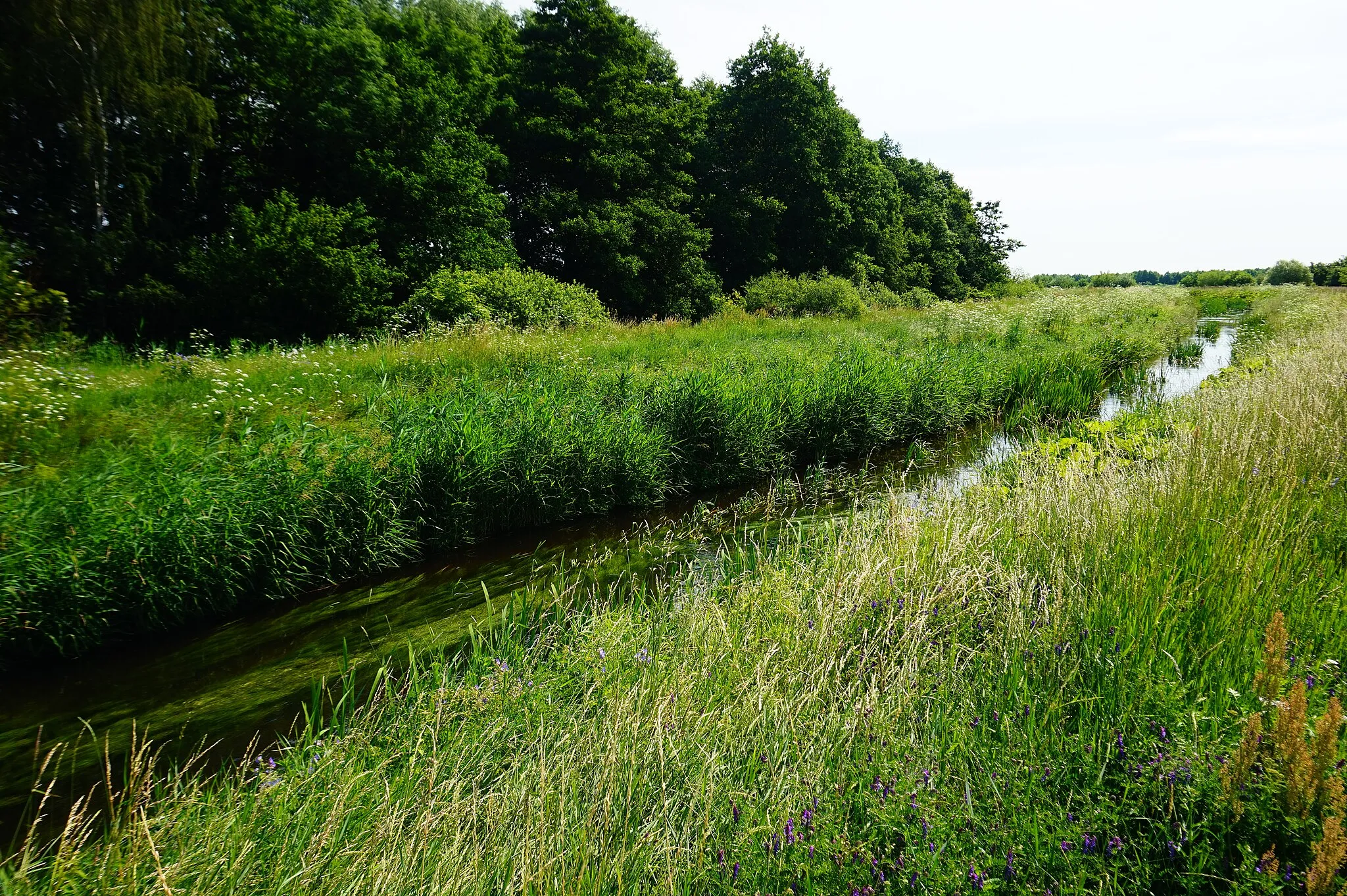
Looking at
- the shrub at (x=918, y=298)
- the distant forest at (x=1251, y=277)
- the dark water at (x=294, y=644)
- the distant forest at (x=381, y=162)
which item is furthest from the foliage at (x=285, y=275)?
the distant forest at (x=1251, y=277)

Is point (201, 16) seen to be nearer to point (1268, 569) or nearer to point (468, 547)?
point (468, 547)

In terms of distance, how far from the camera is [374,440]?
22.6 feet

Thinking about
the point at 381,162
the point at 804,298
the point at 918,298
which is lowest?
the point at 804,298

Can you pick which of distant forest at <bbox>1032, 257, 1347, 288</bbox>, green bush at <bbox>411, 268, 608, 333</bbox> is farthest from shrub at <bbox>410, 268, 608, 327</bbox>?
distant forest at <bbox>1032, 257, 1347, 288</bbox>

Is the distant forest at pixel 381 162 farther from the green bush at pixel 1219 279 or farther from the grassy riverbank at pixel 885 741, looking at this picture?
the green bush at pixel 1219 279

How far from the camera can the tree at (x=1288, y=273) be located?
52.6 metres

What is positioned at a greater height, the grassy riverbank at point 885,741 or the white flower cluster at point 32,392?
the white flower cluster at point 32,392

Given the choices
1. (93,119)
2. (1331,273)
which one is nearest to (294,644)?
(93,119)

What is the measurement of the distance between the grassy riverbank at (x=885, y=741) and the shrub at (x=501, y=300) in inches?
478

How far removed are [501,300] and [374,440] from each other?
9.32 meters

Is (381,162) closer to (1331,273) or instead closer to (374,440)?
(374,440)

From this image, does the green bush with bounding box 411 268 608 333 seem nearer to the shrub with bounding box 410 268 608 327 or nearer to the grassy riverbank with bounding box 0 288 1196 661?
the shrub with bounding box 410 268 608 327

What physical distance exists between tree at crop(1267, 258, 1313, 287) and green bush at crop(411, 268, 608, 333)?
62.5 m

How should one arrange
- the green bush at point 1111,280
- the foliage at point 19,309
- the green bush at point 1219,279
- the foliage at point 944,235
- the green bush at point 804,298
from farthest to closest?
the green bush at point 1111,280, the green bush at point 1219,279, the foliage at point 944,235, the green bush at point 804,298, the foliage at point 19,309
